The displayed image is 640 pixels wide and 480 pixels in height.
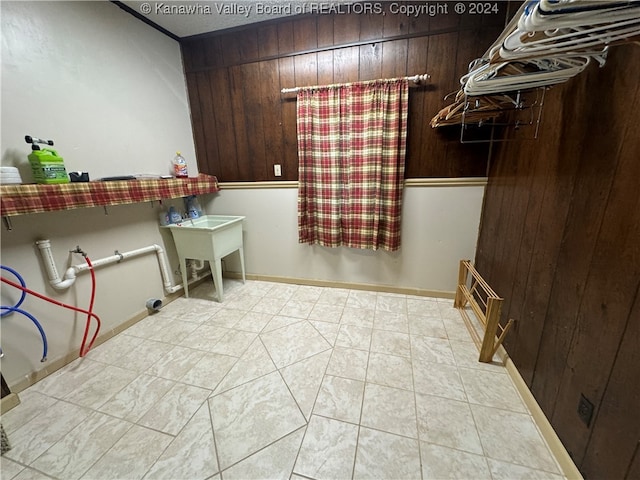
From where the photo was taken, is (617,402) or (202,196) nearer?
(617,402)

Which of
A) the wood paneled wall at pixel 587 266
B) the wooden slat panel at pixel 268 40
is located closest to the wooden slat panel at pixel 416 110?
the wood paneled wall at pixel 587 266

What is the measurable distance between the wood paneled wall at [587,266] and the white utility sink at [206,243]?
2.13 meters

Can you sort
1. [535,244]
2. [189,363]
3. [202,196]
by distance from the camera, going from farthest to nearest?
[202,196]
[189,363]
[535,244]

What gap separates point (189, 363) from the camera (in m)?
1.50

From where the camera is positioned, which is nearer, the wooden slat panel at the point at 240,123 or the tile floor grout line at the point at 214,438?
the tile floor grout line at the point at 214,438

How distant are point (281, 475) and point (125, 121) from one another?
240 cm

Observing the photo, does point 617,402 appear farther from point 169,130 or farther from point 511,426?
point 169,130

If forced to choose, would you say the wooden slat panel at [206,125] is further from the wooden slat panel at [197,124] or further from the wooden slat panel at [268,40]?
the wooden slat panel at [268,40]

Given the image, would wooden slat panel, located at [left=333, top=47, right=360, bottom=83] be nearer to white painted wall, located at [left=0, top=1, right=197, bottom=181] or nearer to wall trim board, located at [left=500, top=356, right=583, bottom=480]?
white painted wall, located at [left=0, top=1, right=197, bottom=181]

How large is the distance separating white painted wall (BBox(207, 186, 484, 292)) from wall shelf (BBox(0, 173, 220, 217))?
0.61 metres

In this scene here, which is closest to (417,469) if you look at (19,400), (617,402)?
(617,402)

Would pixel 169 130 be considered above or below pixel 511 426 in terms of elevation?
above

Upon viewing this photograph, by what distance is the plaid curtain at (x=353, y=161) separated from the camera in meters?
1.91

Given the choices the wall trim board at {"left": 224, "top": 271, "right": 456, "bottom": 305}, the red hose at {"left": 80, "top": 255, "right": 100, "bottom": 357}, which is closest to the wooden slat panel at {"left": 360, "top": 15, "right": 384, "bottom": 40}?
the wall trim board at {"left": 224, "top": 271, "right": 456, "bottom": 305}
